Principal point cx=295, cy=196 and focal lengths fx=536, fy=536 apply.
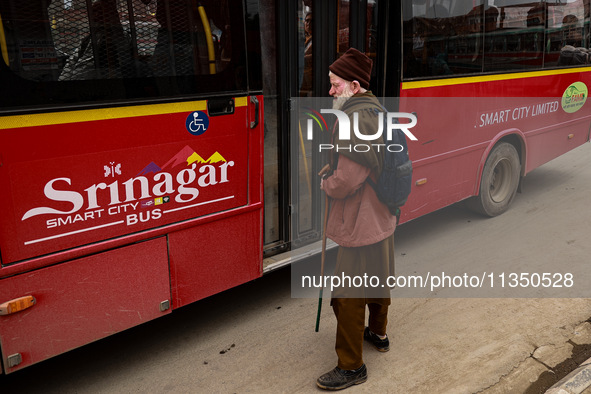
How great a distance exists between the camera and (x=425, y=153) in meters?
5.10

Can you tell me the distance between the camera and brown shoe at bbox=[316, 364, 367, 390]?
324 cm

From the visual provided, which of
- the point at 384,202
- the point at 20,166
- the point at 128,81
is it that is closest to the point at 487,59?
the point at 384,202

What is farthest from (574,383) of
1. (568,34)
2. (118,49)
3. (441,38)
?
(568,34)

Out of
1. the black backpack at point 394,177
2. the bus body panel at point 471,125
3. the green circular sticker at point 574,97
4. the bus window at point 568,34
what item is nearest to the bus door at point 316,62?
the bus body panel at point 471,125

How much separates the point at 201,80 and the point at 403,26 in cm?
208

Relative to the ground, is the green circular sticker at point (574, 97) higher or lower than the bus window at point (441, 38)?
lower

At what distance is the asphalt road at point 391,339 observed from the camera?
3.37 m

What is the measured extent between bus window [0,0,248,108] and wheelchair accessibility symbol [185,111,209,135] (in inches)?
6.0

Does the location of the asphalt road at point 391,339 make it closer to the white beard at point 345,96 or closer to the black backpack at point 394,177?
the black backpack at point 394,177

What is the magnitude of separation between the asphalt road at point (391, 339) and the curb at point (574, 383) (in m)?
0.18

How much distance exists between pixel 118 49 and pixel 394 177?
67.1 inches

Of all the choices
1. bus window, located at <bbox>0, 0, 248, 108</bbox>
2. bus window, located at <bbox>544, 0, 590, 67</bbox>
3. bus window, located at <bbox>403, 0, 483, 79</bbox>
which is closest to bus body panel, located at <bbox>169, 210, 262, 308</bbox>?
bus window, located at <bbox>0, 0, 248, 108</bbox>

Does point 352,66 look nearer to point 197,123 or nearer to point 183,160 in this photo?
point 197,123

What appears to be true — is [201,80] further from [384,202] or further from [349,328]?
[349,328]
